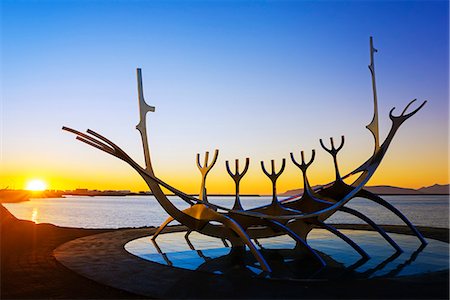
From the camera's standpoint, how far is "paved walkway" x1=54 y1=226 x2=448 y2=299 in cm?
774

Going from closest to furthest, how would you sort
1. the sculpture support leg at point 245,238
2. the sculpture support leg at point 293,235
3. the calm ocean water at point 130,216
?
the sculpture support leg at point 245,238 < the sculpture support leg at point 293,235 < the calm ocean water at point 130,216

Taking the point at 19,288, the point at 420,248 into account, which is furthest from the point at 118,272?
the point at 420,248

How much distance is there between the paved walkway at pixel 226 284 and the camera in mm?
7742

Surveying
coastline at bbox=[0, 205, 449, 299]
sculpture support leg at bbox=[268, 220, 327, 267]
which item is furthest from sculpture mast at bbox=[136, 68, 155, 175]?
sculpture support leg at bbox=[268, 220, 327, 267]

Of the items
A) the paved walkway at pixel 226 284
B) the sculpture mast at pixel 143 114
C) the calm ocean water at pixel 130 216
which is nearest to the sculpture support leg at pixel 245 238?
the paved walkway at pixel 226 284

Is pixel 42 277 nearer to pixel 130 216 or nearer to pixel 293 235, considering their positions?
pixel 293 235

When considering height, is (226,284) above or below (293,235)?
below

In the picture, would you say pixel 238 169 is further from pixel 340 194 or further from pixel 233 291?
pixel 233 291

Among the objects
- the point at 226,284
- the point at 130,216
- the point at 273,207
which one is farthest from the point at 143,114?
the point at 130,216

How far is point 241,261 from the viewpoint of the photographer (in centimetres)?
1152

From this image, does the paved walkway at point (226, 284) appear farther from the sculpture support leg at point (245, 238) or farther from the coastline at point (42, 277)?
the sculpture support leg at point (245, 238)

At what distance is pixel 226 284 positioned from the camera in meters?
8.54

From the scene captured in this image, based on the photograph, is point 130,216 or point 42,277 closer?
point 42,277

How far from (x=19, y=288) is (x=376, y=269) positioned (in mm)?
8776
